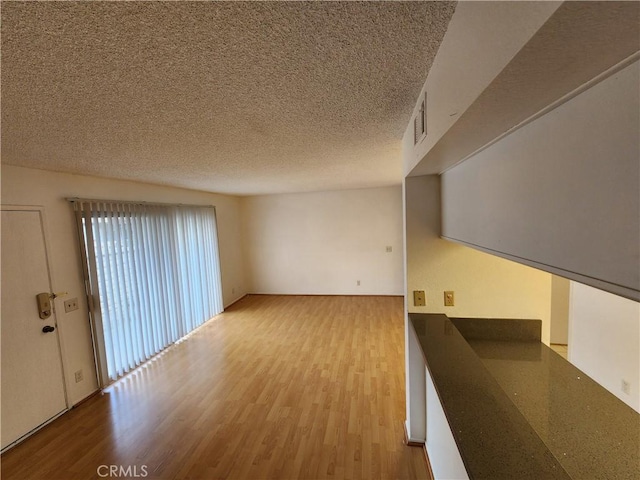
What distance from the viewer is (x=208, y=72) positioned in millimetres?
953

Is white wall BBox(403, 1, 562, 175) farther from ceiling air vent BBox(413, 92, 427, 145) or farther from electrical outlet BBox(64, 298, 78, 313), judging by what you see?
electrical outlet BBox(64, 298, 78, 313)

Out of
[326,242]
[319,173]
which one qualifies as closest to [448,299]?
[319,173]

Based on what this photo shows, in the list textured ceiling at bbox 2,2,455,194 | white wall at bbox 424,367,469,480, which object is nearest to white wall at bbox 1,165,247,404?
textured ceiling at bbox 2,2,455,194

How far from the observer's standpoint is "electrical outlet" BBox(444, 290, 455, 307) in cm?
194

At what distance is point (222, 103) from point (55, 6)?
23.4 inches

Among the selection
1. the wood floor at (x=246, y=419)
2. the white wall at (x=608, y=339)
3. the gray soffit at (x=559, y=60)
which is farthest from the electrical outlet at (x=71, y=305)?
the white wall at (x=608, y=339)

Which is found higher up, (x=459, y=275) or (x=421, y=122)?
(x=421, y=122)

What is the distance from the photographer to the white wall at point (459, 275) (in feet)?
6.09

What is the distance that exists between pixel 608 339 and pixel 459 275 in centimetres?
143

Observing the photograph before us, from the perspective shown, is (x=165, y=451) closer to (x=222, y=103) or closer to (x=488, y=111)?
(x=222, y=103)

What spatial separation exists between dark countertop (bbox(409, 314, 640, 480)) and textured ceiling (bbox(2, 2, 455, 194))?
1339 millimetres

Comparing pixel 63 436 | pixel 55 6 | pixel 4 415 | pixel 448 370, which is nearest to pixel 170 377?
pixel 63 436

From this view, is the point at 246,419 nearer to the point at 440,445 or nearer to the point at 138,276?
the point at 440,445

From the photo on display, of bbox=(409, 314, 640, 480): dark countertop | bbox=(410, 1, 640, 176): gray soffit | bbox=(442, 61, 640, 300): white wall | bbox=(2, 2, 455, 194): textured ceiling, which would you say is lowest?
bbox=(409, 314, 640, 480): dark countertop
